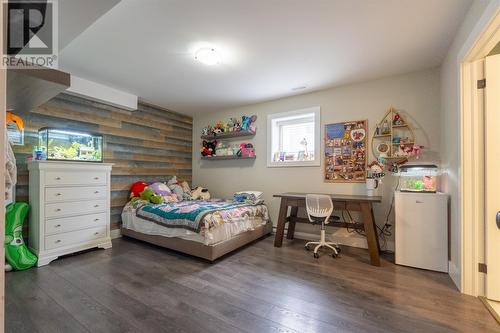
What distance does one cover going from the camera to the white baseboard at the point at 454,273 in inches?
77.9

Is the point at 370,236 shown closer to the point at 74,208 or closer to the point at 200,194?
the point at 200,194

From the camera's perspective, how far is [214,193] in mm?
4605

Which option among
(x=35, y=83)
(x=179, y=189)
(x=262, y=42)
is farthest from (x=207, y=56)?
(x=179, y=189)

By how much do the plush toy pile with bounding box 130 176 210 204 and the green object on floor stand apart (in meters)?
1.29

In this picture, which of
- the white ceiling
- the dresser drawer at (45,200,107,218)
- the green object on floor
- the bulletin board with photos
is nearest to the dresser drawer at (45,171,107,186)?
the dresser drawer at (45,200,107,218)

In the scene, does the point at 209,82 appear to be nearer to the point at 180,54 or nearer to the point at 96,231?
the point at 180,54

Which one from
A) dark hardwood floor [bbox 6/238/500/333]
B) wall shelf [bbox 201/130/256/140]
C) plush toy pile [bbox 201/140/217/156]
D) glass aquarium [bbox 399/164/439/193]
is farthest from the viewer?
plush toy pile [bbox 201/140/217/156]

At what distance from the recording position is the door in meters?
1.77

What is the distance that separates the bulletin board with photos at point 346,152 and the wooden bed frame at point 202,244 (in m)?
1.46

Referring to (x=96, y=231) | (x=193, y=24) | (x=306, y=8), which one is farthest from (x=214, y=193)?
(x=306, y=8)

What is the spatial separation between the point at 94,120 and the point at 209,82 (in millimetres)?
1860

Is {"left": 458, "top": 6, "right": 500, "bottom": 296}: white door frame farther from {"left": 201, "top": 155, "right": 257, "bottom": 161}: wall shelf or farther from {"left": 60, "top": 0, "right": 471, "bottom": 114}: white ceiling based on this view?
{"left": 201, "top": 155, "right": 257, "bottom": 161}: wall shelf

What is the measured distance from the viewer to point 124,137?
372cm

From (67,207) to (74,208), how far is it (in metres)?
0.08
